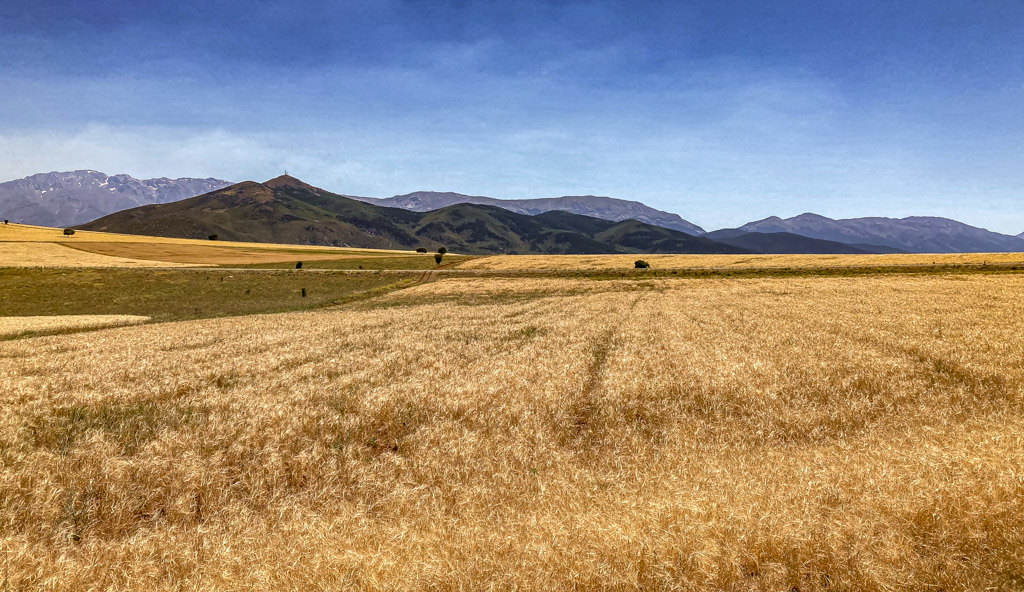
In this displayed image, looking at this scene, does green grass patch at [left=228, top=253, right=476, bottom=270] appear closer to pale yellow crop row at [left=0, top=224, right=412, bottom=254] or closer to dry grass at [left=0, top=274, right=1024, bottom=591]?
pale yellow crop row at [left=0, top=224, right=412, bottom=254]

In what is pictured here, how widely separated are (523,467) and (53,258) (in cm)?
11291

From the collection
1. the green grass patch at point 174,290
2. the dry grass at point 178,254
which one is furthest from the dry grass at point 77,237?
the green grass patch at point 174,290

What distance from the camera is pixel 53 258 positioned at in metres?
82.4

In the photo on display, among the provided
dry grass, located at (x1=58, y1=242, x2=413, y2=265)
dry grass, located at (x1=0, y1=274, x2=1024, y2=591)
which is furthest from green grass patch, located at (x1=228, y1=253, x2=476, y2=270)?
dry grass, located at (x1=0, y1=274, x2=1024, y2=591)

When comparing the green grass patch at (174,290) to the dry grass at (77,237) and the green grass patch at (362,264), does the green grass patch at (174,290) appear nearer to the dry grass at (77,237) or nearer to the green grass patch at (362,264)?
the green grass patch at (362,264)

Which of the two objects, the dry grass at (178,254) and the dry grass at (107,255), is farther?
the dry grass at (178,254)

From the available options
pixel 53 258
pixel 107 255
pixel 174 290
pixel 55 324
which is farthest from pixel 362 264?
pixel 55 324

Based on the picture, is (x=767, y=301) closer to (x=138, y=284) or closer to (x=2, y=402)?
(x=2, y=402)

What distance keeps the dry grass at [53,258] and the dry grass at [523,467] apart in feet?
261

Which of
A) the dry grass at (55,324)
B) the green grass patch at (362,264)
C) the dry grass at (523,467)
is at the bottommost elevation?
the dry grass at (55,324)

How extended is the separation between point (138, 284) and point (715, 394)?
254ft

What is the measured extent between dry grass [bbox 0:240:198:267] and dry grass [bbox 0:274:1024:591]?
7968 cm

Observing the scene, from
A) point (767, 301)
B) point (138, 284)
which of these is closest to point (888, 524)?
point (767, 301)

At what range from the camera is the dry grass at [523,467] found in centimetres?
539
